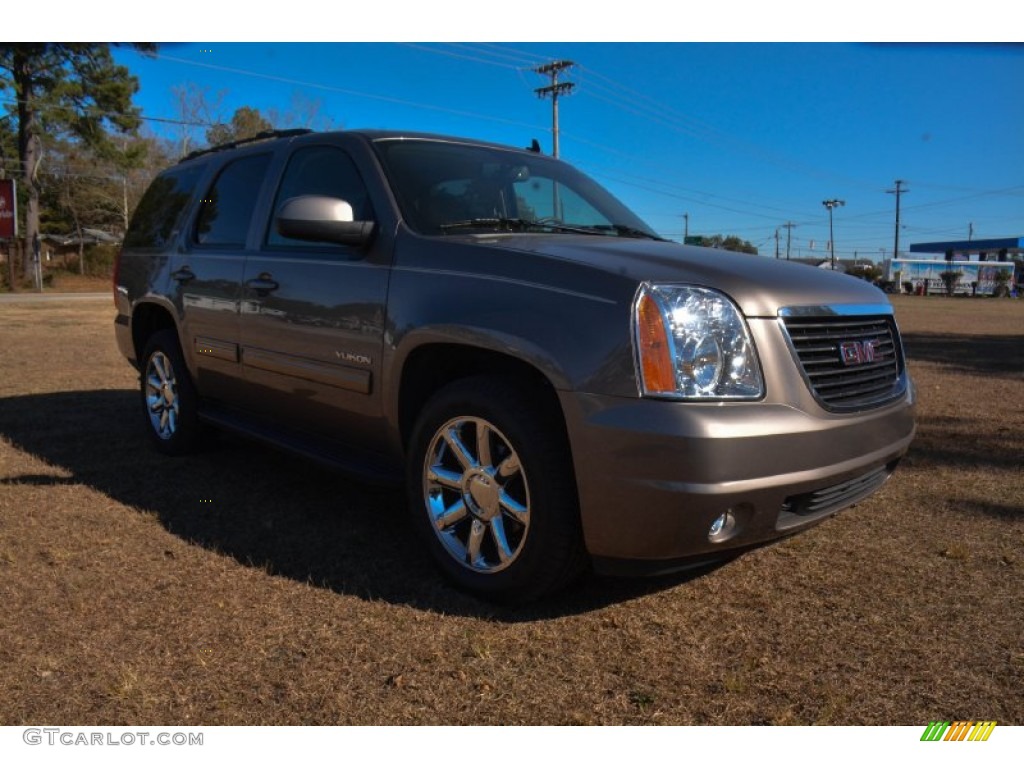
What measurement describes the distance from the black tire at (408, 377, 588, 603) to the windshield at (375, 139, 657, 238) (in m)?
0.90

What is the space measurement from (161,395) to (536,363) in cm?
351

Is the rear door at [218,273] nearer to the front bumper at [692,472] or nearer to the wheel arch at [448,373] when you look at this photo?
the wheel arch at [448,373]

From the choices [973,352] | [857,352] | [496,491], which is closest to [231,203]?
[496,491]

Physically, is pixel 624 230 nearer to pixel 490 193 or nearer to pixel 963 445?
pixel 490 193

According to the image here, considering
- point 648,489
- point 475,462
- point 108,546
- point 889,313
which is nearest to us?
point 648,489

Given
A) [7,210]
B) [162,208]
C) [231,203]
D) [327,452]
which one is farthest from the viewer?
[7,210]

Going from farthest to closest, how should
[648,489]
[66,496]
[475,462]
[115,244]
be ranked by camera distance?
[115,244] < [66,496] < [475,462] < [648,489]

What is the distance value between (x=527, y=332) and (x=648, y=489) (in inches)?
26.6

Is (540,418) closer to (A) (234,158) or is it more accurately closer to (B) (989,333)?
(A) (234,158)

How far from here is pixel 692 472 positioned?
7.75 feet

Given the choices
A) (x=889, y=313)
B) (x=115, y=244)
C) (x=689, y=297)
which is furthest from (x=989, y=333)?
(x=115, y=244)

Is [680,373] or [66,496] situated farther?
[66,496]

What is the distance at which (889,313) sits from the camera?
3229mm
